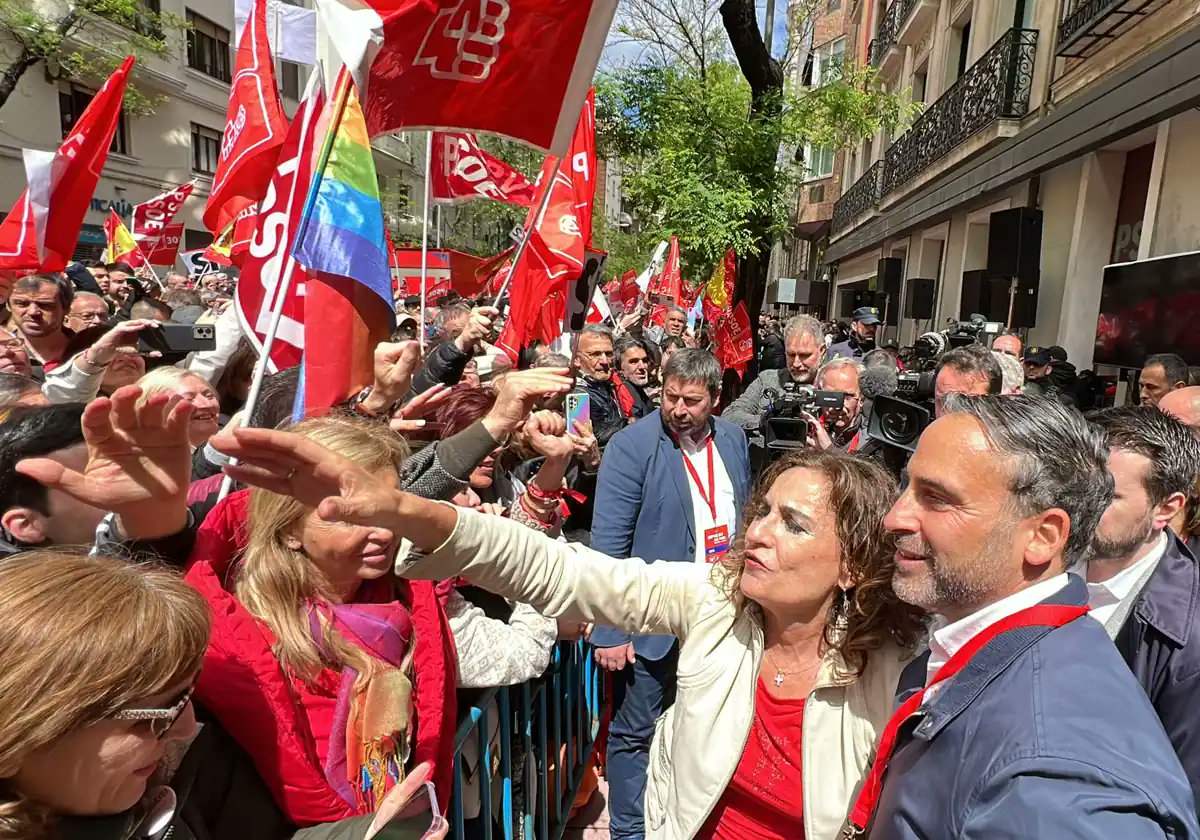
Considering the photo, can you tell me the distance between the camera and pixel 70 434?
1.67 metres

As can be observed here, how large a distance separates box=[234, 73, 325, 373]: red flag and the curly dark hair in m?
1.64

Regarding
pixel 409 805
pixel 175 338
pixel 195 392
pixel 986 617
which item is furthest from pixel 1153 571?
pixel 175 338

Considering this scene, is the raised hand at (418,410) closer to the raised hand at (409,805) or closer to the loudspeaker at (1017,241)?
the raised hand at (409,805)

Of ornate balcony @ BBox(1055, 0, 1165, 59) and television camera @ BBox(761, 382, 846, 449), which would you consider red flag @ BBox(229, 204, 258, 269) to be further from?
ornate balcony @ BBox(1055, 0, 1165, 59)

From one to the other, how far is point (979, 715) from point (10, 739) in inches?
55.4

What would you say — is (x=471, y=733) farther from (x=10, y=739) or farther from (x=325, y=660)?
(x=10, y=739)

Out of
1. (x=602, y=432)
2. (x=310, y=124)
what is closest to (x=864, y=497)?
(x=310, y=124)

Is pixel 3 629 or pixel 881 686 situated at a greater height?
pixel 3 629

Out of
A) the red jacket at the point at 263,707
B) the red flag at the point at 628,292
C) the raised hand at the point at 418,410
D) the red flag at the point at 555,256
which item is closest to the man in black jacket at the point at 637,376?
the red flag at the point at 555,256

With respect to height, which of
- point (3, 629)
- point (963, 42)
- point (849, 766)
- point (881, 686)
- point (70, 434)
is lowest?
point (849, 766)

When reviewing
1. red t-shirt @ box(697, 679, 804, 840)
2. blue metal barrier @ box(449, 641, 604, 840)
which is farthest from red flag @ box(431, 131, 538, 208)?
red t-shirt @ box(697, 679, 804, 840)

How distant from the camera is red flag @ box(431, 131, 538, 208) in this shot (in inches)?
247

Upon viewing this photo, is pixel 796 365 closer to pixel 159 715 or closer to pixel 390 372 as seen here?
pixel 390 372

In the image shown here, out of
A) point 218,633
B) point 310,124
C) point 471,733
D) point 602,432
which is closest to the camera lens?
point 218,633
